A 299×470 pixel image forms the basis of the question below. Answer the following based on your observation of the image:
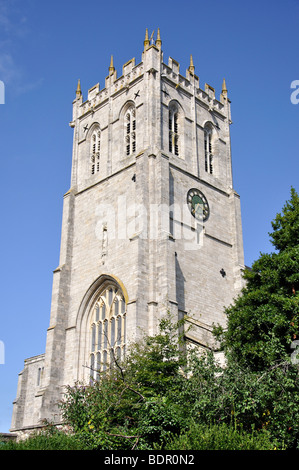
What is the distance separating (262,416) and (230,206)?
2073 centimetres

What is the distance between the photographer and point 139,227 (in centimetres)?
3000

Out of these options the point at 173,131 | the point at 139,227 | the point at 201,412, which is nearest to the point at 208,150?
the point at 173,131

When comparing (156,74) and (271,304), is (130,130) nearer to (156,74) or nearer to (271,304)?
(156,74)

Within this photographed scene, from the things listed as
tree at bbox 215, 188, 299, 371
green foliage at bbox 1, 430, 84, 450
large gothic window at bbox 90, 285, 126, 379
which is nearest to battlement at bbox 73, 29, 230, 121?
large gothic window at bbox 90, 285, 126, 379

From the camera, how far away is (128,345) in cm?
2547

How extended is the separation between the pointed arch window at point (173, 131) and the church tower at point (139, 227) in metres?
0.07

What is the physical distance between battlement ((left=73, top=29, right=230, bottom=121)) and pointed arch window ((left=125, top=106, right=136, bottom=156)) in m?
1.69

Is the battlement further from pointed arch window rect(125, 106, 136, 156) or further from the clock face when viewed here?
the clock face

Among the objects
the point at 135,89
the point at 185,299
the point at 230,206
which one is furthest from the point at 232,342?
the point at 135,89

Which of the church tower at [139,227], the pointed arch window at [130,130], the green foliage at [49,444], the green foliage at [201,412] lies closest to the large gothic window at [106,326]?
the church tower at [139,227]

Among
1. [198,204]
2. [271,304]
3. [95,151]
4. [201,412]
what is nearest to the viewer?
[201,412]

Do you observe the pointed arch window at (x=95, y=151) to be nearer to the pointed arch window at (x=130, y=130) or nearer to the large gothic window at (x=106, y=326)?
the pointed arch window at (x=130, y=130)

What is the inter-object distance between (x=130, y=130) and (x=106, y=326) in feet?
41.0
